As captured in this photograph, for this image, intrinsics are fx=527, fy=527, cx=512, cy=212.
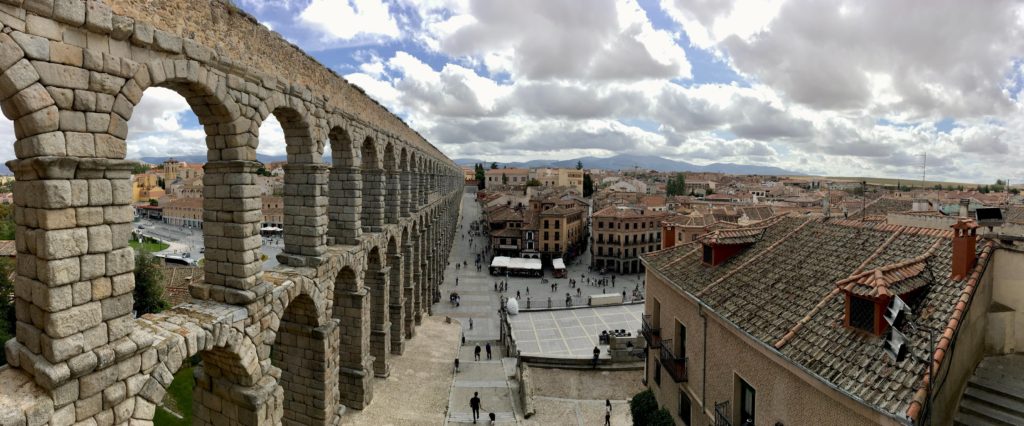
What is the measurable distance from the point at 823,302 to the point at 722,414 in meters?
3.94

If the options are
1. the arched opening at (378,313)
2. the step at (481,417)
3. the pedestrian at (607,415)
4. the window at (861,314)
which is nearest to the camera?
the window at (861,314)

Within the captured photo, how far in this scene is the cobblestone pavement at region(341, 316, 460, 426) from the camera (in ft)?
66.9

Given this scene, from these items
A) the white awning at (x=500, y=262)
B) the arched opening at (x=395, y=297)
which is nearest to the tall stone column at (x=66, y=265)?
the arched opening at (x=395, y=297)

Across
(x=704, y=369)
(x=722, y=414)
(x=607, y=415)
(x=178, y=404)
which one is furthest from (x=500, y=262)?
(x=722, y=414)

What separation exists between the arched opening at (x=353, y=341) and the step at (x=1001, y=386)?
17.1m

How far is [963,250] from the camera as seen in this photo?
1034 cm

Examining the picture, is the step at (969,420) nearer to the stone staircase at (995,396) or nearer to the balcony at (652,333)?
the stone staircase at (995,396)

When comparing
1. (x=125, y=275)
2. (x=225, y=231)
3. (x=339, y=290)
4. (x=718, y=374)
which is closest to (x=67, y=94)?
(x=125, y=275)

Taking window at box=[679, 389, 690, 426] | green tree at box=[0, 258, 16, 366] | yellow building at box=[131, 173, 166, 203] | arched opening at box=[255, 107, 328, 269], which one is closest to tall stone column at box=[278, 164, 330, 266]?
arched opening at box=[255, 107, 328, 269]

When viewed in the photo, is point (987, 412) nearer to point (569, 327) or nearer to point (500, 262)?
point (569, 327)

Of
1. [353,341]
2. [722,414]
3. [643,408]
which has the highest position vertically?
[722,414]

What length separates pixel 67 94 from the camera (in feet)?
24.0

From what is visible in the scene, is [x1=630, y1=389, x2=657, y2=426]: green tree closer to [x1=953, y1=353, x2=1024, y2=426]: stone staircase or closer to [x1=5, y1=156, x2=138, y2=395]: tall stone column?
[x1=953, y1=353, x2=1024, y2=426]: stone staircase

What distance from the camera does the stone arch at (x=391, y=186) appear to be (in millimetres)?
24906
